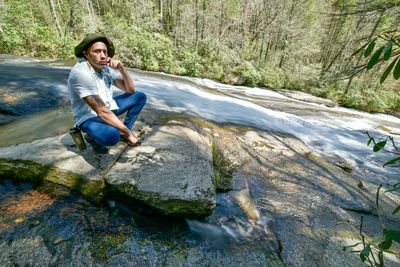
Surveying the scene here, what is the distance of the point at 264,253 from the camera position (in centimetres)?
212

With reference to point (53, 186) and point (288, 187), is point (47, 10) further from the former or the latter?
point (288, 187)

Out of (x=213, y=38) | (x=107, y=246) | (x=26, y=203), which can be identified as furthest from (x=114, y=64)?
(x=213, y=38)

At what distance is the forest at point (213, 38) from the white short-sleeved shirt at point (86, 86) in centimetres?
1141

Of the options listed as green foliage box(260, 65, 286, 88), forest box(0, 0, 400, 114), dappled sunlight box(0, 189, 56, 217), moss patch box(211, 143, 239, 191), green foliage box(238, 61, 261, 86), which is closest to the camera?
dappled sunlight box(0, 189, 56, 217)

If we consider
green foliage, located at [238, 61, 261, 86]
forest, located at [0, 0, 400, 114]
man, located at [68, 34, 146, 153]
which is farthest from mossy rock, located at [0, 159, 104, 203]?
green foliage, located at [238, 61, 261, 86]

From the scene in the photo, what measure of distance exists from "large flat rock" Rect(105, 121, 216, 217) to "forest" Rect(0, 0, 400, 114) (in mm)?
11887

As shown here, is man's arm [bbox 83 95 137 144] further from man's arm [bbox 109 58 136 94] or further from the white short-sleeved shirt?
man's arm [bbox 109 58 136 94]

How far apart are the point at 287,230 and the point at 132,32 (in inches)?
648

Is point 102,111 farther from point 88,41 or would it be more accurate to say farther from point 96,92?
point 88,41

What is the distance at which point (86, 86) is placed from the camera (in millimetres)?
2209

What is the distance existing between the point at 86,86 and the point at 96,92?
0.12 meters

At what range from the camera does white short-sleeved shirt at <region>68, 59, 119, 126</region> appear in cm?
221

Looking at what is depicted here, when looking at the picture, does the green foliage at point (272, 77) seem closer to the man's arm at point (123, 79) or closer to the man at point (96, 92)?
the man's arm at point (123, 79)

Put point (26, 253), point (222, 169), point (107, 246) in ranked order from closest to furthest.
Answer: point (26, 253), point (107, 246), point (222, 169)
